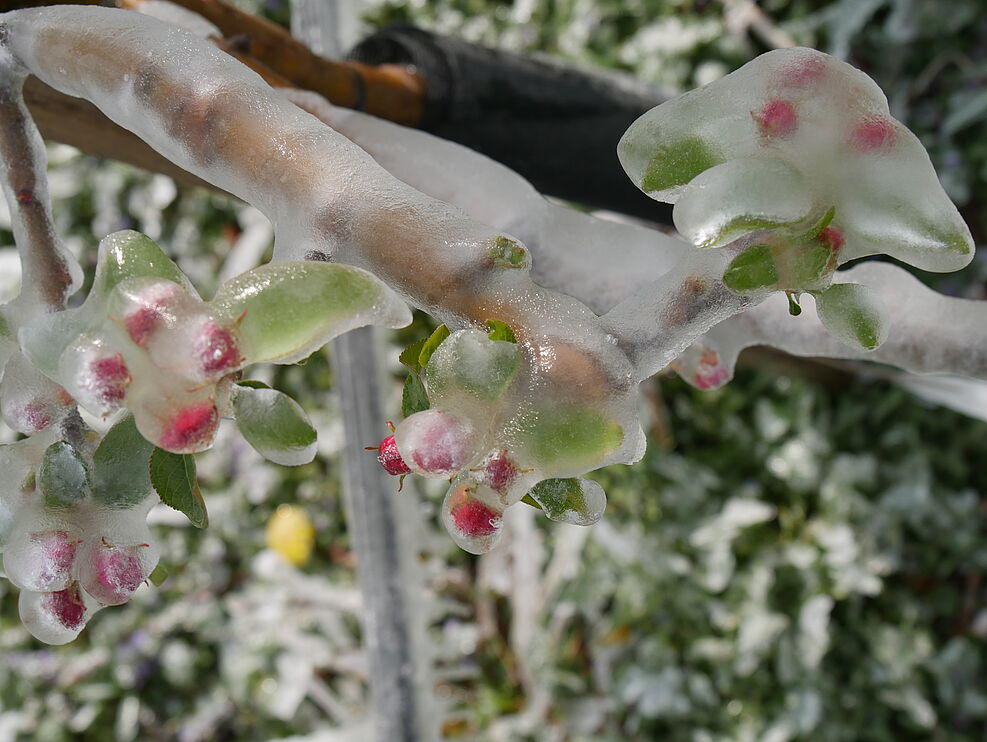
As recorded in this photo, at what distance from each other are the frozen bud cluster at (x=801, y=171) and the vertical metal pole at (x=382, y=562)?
2.33 ft

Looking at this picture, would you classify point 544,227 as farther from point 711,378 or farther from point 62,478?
point 62,478

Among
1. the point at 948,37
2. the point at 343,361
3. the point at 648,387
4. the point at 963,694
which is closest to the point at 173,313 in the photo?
the point at 343,361

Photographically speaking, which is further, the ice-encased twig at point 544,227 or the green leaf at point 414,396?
the ice-encased twig at point 544,227

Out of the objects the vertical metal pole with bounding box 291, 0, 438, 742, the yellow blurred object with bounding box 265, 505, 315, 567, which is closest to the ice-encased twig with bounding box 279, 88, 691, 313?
the vertical metal pole with bounding box 291, 0, 438, 742

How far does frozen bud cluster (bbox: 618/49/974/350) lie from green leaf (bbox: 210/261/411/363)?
0.07m

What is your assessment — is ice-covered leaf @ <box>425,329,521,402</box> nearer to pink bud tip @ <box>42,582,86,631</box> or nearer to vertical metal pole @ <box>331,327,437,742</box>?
pink bud tip @ <box>42,582,86,631</box>

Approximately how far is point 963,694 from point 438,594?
84cm

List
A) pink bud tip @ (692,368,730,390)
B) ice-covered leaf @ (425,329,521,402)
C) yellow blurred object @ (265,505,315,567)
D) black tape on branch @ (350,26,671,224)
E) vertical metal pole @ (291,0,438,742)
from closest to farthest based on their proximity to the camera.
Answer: ice-covered leaf @ (425,329,521,402)
pink bud tip @ (692,368,730,390)
black tape on branch @ (350,26,671,224)
vertical metal pole @ (291,0,438,742)
yellow blurred object @ (265,505,315,567)

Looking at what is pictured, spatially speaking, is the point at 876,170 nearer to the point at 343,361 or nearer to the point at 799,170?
the point at 799,170

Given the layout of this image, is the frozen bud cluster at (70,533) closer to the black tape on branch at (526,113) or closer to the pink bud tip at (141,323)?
the pink bud tip at (141,323)

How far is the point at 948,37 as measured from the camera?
148cm

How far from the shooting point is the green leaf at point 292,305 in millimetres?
196

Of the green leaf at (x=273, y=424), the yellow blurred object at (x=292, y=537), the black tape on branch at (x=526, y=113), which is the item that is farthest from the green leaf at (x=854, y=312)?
the yellow blurred object at (x=292, y=537)

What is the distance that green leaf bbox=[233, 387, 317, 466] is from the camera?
0.73ft
